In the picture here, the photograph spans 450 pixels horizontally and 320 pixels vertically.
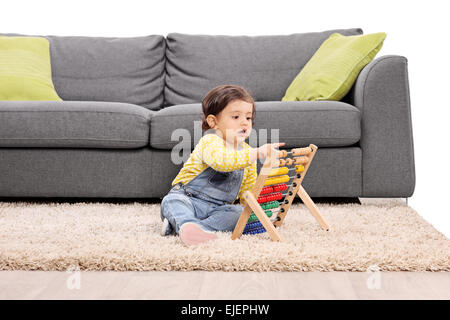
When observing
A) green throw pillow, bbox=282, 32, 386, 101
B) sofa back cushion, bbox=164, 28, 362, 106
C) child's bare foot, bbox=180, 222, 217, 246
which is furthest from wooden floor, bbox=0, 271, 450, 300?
sofa back cushion, bbox=164, 28, 362, 106

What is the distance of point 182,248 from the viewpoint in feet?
4.96

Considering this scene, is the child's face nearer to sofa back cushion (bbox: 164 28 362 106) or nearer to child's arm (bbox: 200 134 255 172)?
child's arm (bbox: 200 134 255 172)

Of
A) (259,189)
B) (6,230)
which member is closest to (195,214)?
(259,189)

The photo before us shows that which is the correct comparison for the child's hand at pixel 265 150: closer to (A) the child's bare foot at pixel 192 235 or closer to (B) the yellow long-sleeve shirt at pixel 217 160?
(B) the yellow long-sleeve shirt at pixel 217 160

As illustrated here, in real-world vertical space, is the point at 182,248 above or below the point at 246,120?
below

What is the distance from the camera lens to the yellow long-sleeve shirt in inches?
66.3

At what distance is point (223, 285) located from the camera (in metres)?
1.24

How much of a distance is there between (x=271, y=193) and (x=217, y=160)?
0.25 metres

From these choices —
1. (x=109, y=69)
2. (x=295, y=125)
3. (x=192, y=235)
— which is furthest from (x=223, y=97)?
(x=109, y=69)

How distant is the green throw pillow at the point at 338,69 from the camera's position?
2531 millimetres

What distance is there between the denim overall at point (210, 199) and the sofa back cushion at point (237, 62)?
1.25m

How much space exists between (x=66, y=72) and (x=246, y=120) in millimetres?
1655

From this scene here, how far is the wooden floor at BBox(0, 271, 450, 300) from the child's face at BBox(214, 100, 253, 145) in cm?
61

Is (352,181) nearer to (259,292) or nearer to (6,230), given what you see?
(259,292)
